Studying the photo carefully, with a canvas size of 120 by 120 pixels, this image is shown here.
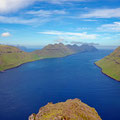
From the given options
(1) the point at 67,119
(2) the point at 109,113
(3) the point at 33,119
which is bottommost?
(2) the point at 109,113

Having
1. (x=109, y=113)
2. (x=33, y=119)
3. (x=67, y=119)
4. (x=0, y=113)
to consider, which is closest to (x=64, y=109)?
(x=67, y=119)

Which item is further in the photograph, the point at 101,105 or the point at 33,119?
the point at 101,105

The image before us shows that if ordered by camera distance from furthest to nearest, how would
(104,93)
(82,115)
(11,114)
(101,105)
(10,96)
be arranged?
1. (104,93)
2. (10,96)
3. (101,105)
4. (11,114)
5. (82,115)

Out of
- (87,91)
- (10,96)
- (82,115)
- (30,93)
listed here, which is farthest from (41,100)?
(82,115)

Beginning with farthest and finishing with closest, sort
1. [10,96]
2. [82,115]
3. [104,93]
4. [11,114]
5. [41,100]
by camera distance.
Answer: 1. [104,93]
2. [10,96]
3. [41,100]
4. [11,114]
5. [82,115]

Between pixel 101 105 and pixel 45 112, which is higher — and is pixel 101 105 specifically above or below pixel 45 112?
below

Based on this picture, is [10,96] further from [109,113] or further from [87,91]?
[109,113]

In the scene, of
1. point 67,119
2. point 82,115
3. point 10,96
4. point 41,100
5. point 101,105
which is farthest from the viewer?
point 10,96

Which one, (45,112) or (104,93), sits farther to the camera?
(104,93)

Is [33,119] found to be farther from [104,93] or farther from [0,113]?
[104,93]
